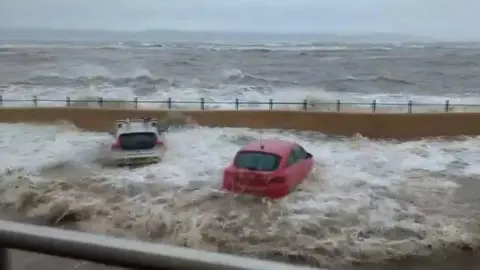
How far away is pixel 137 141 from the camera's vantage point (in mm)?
10625

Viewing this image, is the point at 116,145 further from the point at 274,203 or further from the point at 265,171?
the point at 274,203

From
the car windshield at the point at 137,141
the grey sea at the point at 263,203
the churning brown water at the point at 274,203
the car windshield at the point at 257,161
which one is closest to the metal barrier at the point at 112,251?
the grey sea at the point at 263,203

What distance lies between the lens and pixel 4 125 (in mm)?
13734

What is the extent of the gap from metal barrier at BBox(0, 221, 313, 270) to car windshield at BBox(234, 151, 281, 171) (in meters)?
7.01

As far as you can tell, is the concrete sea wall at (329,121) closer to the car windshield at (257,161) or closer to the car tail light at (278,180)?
the car windshield at (257,161)

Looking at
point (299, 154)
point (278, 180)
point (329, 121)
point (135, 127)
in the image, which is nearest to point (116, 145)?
point (135, 127)

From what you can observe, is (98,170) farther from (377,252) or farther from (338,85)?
(338,85)

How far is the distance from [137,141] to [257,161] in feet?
9.94

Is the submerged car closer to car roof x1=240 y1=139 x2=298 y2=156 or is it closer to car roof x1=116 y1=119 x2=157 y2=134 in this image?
car roof x1=116 y1=119 x2=157 y2=134

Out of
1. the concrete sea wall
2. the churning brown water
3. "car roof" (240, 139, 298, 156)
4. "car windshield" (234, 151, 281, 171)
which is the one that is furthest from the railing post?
the concrete sea wall

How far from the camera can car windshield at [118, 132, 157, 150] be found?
414 inches

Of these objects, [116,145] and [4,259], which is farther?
[116,145]

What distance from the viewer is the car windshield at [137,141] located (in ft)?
34.5

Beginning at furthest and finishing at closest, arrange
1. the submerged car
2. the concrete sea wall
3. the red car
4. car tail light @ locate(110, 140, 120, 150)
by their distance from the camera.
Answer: the concrete sea wall
car tail light @ locate(110, 140, 120, 150)
the submerged car
the red car
